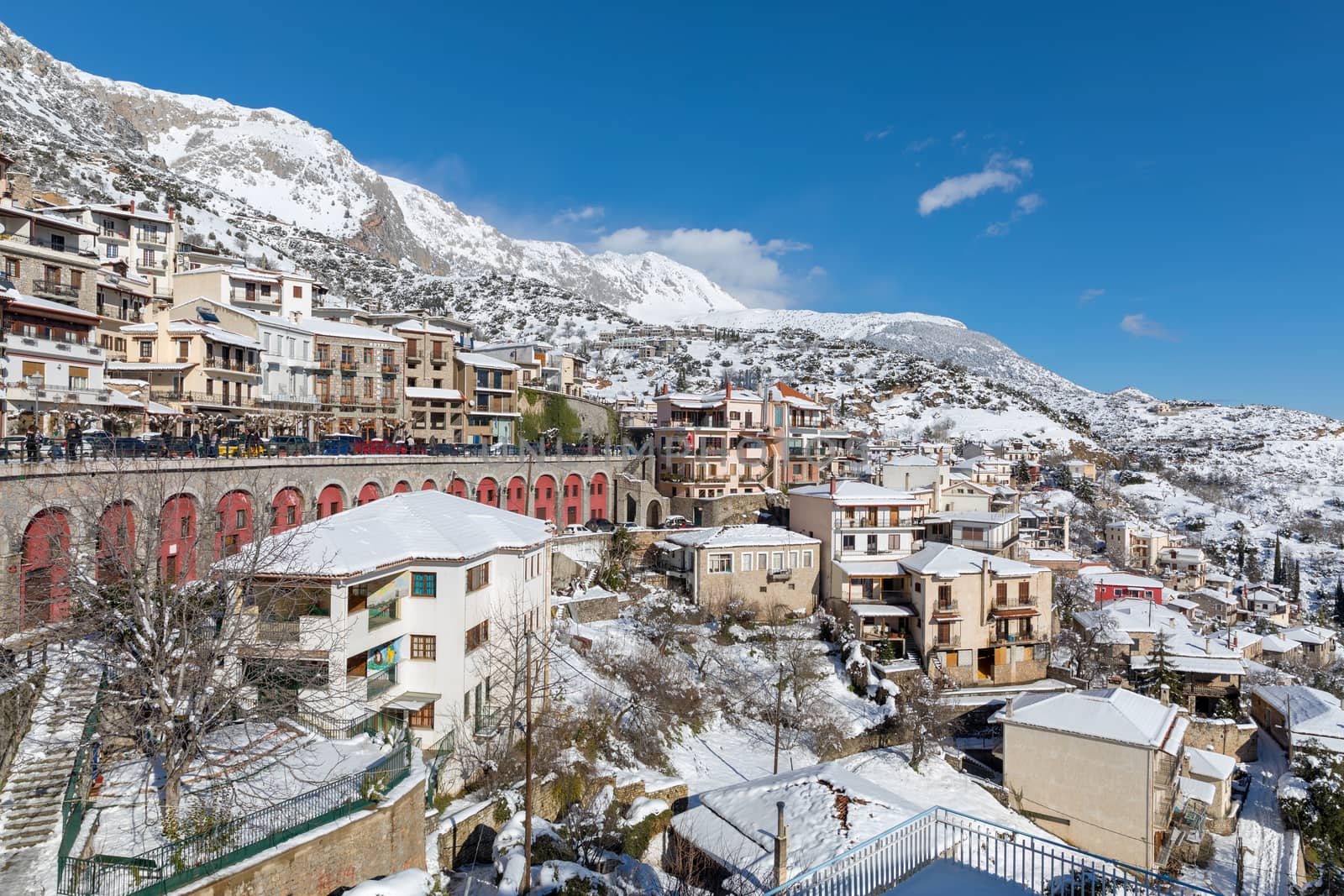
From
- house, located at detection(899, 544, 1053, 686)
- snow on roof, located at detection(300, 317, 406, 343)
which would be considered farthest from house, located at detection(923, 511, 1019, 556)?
snow on roof, located at detection(300, 317, 406, 343)

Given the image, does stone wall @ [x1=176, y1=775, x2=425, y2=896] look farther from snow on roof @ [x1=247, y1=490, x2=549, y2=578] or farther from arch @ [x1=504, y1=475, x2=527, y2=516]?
arch @ [x1=504, y1=475, x2=527, y2=516]

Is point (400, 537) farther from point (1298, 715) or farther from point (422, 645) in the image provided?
point (1298, 715)

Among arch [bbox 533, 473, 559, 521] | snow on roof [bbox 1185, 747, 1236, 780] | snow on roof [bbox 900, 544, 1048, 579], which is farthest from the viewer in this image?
arch [bbox 533, 473, 559, 521]

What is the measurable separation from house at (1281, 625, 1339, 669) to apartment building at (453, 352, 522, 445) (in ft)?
236

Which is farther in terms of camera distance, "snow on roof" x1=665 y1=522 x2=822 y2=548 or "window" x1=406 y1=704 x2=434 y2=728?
"snow on roof" x1=665 y1=522 x2=822 y2=548

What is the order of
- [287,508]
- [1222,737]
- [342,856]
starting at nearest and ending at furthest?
[342,856] → [287,508] → [1222,737]

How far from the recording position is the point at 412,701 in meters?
21.8

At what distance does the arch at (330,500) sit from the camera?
116ft

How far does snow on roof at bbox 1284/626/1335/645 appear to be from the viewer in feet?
222

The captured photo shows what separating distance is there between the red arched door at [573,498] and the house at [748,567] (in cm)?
853

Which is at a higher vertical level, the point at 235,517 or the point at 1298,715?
the point at 235,517

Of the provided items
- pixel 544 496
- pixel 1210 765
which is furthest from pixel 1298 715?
pixel 544 496

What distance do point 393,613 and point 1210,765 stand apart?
37945mm

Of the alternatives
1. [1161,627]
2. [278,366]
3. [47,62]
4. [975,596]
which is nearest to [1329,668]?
[1161,627]
